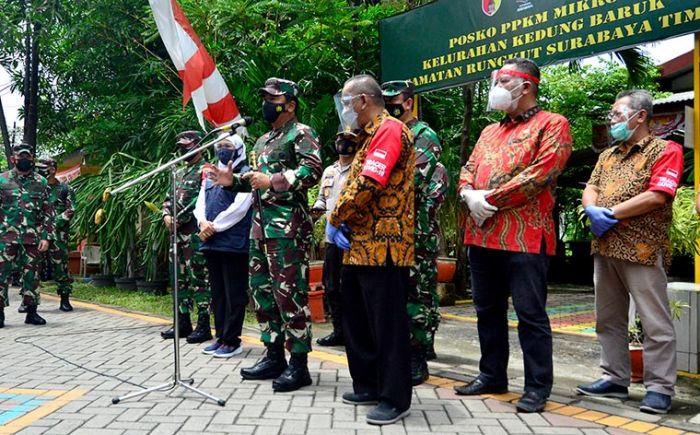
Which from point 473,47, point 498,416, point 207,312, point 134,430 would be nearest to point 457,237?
point 473,47

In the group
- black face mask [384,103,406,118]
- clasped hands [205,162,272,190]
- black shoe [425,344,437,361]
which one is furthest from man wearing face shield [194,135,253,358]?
black shoe [425,344,437,361]

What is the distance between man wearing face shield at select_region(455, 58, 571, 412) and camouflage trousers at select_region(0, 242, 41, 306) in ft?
16.9

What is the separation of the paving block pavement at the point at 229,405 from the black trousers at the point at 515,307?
20 centimetres

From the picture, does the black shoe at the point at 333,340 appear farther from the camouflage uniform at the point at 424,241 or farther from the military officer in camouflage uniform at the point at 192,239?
the camouflage uniform at the point at 424,241

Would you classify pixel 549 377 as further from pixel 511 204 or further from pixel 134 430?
pixel 134 430

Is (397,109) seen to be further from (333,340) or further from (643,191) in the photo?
(333,340)

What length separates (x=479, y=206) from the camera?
3.42 metres

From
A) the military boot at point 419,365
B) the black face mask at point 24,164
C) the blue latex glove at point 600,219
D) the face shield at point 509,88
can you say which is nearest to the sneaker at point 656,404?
the blue latex glove at point 600,219

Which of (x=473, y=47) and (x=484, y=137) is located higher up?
(x=473, y=47)

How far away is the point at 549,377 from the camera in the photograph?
11.1 feet

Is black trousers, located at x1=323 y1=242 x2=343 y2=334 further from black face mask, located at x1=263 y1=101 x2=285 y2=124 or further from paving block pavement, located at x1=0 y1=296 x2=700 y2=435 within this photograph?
black face mask, located at x1=263 y1=101 x2=285 y2=124

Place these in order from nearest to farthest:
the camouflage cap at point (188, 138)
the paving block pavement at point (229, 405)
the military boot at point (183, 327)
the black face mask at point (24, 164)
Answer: the paving block pavement at point (229, 405), the camouflage cap at point (188, 138), the military boot at point (183, 327), the black face mask at point (24, 164)

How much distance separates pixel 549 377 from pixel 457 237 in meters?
5.57

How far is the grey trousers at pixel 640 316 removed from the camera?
3.41 metres
